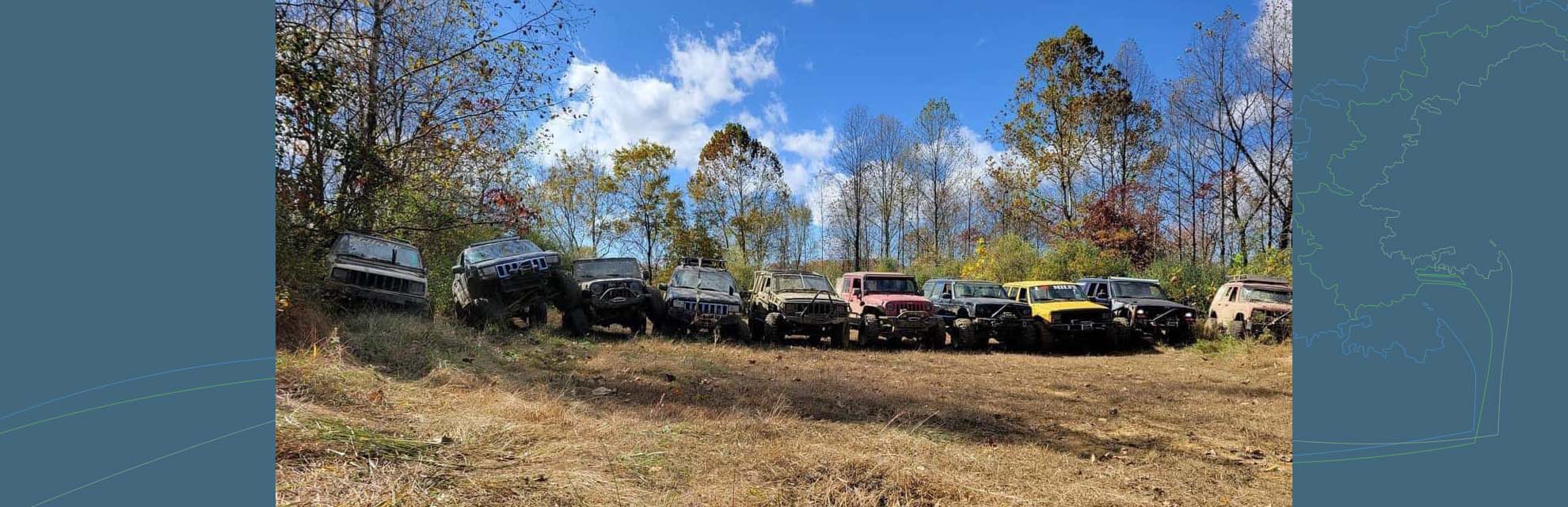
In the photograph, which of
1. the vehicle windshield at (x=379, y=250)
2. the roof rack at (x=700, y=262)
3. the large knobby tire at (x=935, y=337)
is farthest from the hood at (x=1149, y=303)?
the vehicle windshield at (x=379, y=250)

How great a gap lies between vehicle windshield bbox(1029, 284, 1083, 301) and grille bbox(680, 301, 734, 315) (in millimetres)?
7023

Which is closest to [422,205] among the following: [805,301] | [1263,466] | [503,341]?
[503,341]

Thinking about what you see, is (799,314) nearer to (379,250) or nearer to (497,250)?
(497,250)

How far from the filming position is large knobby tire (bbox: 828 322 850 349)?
1177 centimetres

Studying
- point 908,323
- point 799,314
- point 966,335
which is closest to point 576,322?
point 799,314

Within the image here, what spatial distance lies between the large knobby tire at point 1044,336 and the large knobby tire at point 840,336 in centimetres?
367

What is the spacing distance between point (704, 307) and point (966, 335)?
16.7 ft

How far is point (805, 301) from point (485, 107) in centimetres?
612

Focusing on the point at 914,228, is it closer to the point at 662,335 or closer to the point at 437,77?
the point at 662,335

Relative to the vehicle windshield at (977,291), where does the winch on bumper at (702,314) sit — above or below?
below

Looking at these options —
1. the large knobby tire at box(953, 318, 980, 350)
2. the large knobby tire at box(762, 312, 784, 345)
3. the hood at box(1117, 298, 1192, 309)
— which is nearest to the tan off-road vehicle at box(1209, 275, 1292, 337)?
the hood at box(1117, 298, 1192, 309)

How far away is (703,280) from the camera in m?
12.5

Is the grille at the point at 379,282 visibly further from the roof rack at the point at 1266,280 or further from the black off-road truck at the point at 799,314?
the roof rack at the point at 1266,280

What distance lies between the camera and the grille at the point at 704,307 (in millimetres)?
11312
